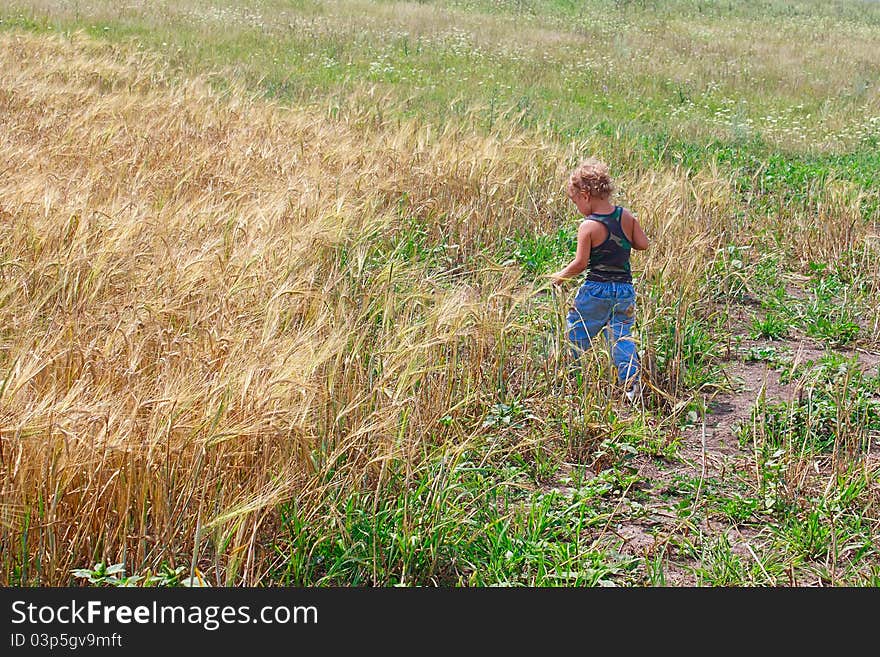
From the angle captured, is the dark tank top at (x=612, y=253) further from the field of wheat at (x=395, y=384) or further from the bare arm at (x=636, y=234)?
the field of wheat at (x=395, y=384)

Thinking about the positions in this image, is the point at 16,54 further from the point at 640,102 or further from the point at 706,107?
Result: the point at 706,107

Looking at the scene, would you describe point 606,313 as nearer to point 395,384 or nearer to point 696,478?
point 696,478

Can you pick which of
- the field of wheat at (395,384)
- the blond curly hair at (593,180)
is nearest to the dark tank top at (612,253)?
the blond curly hair at (593,180)

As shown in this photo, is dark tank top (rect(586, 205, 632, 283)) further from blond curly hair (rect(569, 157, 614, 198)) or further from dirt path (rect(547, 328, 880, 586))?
dirt path (rect(547, 328, 880, 586))

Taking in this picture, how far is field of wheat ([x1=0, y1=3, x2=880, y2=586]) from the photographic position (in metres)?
2.47

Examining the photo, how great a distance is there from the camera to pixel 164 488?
240 cm

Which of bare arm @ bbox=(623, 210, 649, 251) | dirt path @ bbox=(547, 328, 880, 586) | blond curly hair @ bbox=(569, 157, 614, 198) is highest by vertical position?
blond curly hair @ bbox=(569, 157, 614, 198)

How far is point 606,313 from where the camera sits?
4.34 m

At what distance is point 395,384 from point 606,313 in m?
1.34

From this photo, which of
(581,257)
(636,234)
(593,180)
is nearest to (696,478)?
(581,257)

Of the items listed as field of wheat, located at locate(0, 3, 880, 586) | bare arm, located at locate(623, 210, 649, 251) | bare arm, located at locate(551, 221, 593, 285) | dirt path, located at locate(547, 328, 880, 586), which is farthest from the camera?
bare arm, located at locate(623, 210, 649, 251)

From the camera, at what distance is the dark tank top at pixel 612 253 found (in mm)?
4312

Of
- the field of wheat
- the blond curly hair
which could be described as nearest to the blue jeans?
the field of wheat

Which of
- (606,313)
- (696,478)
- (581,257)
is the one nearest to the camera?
(696,478)
